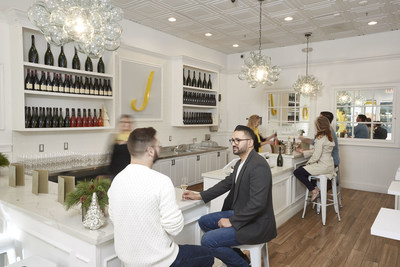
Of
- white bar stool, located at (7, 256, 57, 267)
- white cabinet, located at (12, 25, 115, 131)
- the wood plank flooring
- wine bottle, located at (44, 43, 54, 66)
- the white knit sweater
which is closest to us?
the white knit sweater

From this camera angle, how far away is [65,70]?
410cm

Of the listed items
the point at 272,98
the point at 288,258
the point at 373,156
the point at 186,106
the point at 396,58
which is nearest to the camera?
the point at 288,258

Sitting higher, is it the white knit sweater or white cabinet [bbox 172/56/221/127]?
white cabinet [bbox 172/56/221/127]

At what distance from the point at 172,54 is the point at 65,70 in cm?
278

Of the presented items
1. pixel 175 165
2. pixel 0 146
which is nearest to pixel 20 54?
pixel 0 146

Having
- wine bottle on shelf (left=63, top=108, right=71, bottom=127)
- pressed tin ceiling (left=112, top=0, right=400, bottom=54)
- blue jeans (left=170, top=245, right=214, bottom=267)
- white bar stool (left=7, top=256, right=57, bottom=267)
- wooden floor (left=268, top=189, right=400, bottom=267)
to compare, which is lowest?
wooden floor (left=268, top=189, right=400, bottom=267)

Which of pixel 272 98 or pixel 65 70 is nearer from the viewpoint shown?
pixel 65 70

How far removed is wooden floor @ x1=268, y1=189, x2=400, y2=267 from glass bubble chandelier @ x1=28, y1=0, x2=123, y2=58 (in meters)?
2.76

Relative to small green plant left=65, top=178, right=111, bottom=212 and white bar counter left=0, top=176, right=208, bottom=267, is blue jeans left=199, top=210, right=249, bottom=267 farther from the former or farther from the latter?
small green plant left=65, top=178, right=111, bottom=212

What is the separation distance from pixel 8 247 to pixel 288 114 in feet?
21.0

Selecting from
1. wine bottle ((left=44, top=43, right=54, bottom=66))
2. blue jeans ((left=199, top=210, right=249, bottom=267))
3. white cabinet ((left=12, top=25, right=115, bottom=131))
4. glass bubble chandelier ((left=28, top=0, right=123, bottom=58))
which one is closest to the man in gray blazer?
blue jeans ((left=199, top=210, right=249, bottom=267))

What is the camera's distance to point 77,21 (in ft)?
6.39

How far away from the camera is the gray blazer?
2.17 m

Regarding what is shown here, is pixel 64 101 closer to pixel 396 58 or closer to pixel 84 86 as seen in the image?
pixel 84 86
